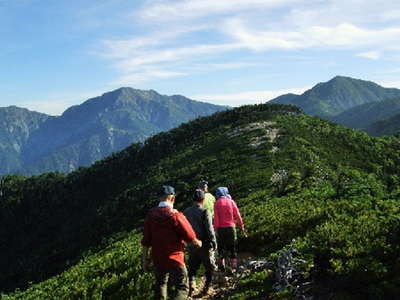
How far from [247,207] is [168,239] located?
22.4 m

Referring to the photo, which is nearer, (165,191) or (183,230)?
(183,230)

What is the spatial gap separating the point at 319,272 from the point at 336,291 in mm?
825

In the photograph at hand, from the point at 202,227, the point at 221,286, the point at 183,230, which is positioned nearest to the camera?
the point at 183,230

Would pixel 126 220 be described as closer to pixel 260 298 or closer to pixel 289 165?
pixel 289 165

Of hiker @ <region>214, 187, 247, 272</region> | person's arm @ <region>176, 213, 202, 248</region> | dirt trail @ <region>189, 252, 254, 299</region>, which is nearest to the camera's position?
person's arm @ <region>176, 213, 202, 248</region>

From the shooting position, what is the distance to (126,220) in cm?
6875

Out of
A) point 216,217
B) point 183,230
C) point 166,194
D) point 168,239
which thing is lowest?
point 216,217

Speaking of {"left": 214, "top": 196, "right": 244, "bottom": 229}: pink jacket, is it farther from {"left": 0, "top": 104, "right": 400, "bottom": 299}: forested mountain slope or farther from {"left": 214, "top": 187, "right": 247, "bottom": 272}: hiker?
{"left": 0, "top": 104, "right": 400, "bottom": 299}: forested mountain slope

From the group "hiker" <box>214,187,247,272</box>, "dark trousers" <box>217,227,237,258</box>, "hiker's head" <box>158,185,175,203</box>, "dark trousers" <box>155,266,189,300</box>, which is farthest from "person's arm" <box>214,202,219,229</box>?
"hiker's head" <box>158,185,175,203</box>

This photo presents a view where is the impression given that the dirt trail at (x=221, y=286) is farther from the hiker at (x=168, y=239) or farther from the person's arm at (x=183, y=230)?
the person's arm at (x=183, y=230)

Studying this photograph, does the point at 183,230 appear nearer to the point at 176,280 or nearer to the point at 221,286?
the point at 176,280

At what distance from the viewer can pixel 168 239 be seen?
27.7 ft

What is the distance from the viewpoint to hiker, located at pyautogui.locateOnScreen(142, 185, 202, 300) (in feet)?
27.5

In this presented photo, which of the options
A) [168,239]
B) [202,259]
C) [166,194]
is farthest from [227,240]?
[166,194]
